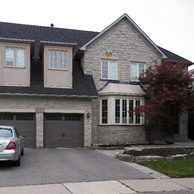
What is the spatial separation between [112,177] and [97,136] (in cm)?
982

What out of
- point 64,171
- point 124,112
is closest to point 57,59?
point 124,112

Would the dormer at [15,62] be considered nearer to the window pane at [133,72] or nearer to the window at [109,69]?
the window at [109,69]

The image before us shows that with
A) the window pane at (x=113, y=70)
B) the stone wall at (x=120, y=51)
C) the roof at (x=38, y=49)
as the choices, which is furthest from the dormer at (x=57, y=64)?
the window pane at (x=113, y=70)

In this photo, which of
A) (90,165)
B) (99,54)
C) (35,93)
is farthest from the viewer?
(99,54)

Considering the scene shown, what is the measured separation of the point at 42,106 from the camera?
57.8ft

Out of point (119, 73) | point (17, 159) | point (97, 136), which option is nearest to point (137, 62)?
point (119, 73)

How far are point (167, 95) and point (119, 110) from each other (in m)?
3.47

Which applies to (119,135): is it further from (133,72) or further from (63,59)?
(63,59)

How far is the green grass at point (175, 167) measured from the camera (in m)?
10.1

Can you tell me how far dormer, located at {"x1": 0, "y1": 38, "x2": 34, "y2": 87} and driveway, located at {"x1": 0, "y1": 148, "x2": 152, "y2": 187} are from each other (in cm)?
593

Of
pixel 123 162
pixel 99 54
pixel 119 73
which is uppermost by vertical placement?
pixel 99 54

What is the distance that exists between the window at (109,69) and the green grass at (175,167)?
29.2 ft

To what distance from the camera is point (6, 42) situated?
17.5m

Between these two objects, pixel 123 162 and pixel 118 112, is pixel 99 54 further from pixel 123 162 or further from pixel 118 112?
pixel 123 162
